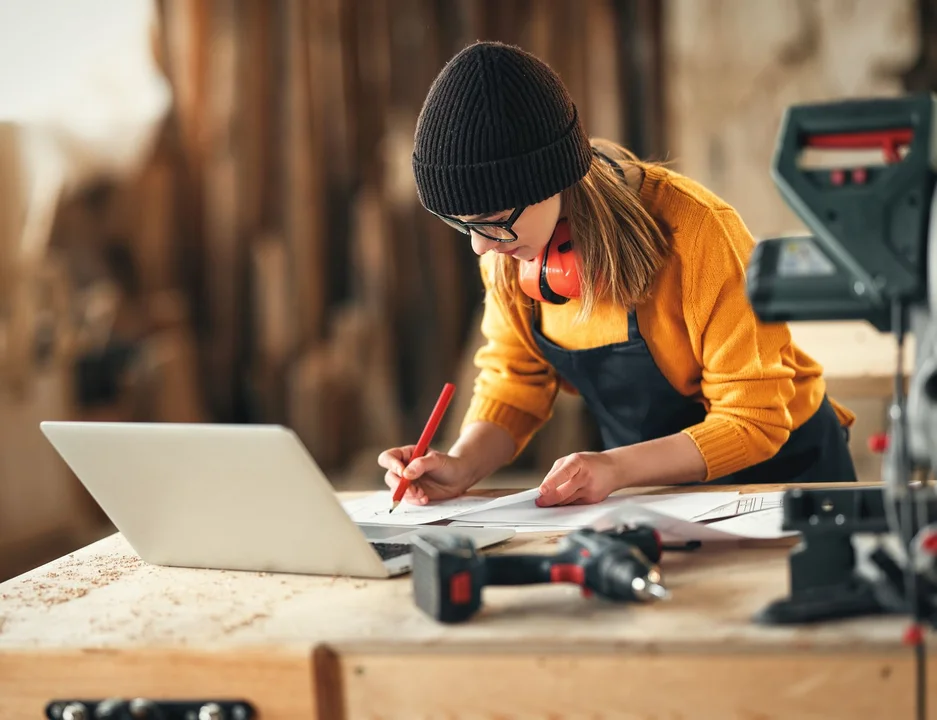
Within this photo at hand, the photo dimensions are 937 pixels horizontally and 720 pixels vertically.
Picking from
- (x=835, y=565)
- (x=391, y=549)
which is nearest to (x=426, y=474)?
(x=391, y=549)

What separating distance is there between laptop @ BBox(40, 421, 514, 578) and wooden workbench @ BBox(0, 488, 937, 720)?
0.07 metres

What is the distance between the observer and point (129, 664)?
41.7 inches

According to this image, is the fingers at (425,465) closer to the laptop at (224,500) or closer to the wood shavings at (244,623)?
the laptop at (224,500)

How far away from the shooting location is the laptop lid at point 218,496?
3.68ft

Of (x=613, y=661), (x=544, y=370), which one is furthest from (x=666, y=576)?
(x=544, y=370)

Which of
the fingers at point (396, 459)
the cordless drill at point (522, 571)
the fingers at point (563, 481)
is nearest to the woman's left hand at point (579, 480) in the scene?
the fingers at point (563, 481)

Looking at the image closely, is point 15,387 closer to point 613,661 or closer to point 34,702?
point 34,702

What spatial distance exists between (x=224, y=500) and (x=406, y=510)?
1.34 ft

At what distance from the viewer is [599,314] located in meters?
1.73

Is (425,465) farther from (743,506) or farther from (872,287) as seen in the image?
(872,287)

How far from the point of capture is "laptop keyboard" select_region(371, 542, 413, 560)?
1.27m

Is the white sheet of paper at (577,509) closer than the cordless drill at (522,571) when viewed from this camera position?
No

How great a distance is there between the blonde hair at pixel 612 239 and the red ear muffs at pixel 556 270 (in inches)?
0.8

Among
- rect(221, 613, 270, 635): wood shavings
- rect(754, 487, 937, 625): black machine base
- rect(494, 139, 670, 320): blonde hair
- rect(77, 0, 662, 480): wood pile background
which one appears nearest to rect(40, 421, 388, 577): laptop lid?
rect(221, 613, 270, 635): wood shavings
